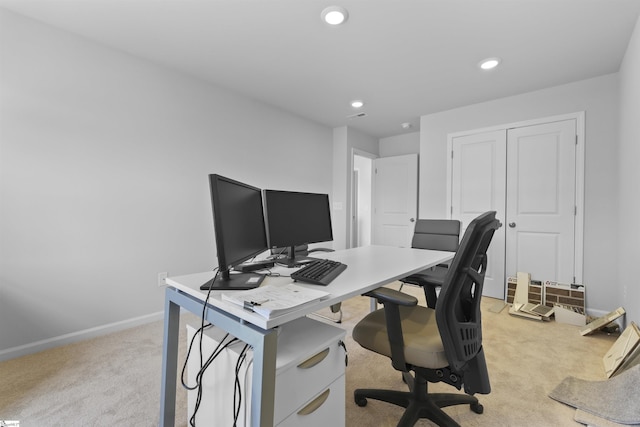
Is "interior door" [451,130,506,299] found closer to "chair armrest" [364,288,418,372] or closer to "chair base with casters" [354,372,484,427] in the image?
"chair base with casters" [354,372,484,427]

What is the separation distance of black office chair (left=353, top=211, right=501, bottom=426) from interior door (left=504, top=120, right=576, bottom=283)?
2.53m

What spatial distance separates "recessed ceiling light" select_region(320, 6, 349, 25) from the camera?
1906 millimetres

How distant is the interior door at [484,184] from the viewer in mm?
3408

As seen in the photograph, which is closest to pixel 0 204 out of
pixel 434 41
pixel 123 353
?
pixel 123 353

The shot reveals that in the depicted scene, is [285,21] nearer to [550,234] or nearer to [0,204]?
[0,204]

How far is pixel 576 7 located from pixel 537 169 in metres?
1.74

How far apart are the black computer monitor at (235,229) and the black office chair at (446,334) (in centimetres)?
59

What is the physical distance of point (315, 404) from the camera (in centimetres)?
108

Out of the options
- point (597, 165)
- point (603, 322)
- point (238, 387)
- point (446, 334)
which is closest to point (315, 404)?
point (238, 387)

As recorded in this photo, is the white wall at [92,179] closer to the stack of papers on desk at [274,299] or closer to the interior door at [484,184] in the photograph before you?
the stack of papers on desk at [274,299]

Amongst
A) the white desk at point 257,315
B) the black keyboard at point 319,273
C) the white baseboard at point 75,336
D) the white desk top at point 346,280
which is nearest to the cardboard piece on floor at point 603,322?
the white desk top at point 346,280

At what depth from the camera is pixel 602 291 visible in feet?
9.29

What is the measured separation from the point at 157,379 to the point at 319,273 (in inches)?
53.6

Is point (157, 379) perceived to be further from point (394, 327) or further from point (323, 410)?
point (394, 327)
